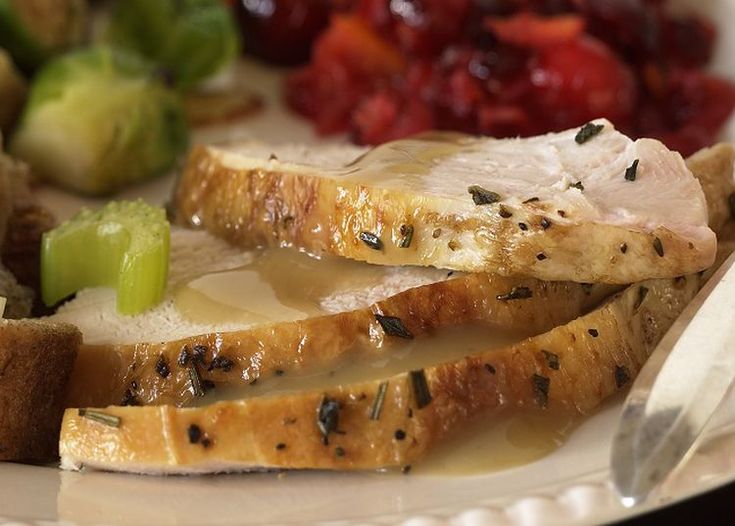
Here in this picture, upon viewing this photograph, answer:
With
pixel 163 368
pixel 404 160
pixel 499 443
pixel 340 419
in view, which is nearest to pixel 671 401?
pixel 499 443

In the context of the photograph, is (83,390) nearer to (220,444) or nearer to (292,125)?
(220,444)

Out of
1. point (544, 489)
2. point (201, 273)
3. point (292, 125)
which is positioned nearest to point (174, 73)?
point (292, 125)

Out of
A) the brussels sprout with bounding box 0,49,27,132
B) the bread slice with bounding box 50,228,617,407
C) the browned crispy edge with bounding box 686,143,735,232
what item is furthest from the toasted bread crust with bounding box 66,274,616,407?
the brussels sprout with bounding box 0,49,27,132

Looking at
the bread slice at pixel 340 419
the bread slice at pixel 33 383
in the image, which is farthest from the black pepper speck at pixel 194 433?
the bread slice at pixel 33 383

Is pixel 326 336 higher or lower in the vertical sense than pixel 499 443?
higher

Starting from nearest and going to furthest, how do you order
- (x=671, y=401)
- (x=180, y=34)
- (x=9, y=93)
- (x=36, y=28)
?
(x=671, y=401)
(x=9, y=93)
(x=36, y=28)
(x=180, y=34)

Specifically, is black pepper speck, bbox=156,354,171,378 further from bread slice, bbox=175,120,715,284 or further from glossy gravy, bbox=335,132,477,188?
glossy gravy, bbox=335,132,477,188

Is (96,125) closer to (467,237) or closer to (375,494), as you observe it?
(467,237)
